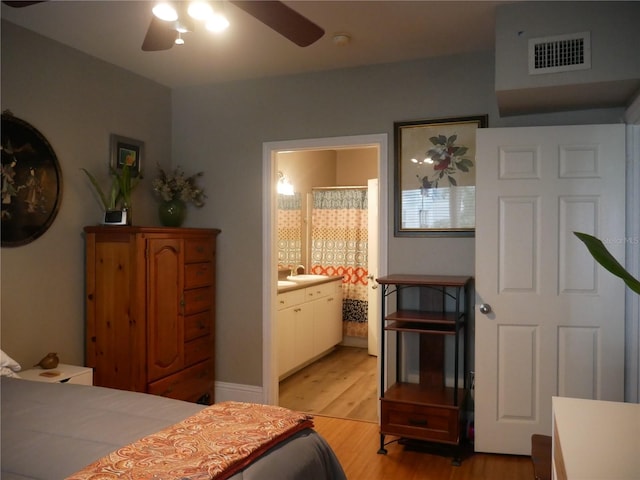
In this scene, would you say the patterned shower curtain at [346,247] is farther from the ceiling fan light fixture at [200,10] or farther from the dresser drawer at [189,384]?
the ceiling fan light fixture at [200,10]

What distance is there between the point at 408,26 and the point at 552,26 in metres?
0.78

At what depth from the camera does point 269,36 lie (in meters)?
3.05

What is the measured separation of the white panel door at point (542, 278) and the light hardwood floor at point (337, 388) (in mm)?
1066

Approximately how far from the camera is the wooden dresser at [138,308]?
3.22 metres

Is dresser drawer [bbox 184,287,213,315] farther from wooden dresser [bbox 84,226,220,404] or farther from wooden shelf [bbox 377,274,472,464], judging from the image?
wooden shelf [bbox 377,274,472,464]

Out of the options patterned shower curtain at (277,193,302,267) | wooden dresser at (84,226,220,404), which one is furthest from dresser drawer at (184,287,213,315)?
patterned shower curtain at (277,193,302,267)

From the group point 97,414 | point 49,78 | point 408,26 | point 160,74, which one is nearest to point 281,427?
point 97,414

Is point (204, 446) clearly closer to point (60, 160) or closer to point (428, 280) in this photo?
point (428, 280)

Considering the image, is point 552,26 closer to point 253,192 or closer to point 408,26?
point 408,26

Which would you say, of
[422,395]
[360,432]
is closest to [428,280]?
[422,395]

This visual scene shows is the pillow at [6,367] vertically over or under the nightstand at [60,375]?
over

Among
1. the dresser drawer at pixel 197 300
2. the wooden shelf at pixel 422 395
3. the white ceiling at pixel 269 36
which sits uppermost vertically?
the white ceiling at pixel 269 36

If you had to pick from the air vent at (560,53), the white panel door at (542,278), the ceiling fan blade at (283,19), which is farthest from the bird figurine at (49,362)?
the air vent at (560,53)

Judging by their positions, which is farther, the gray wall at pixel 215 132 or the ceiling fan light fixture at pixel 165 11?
the gray wall at pixel 215 132
